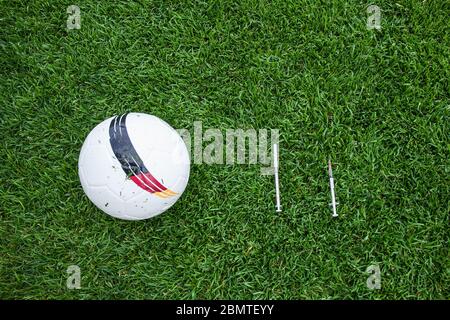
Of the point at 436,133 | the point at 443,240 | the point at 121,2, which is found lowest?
the point at 443,240

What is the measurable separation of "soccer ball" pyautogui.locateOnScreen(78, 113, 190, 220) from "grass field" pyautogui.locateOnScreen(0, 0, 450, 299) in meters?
0.49

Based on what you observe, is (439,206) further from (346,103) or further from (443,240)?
(346,103)

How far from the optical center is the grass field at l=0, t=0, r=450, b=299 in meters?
3.32

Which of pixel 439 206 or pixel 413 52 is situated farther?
pixel 413 52

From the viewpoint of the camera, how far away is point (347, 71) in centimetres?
365

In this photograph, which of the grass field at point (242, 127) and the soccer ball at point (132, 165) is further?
the grass field at point (242, 127)

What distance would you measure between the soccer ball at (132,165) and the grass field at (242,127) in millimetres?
487

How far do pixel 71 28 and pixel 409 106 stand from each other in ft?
9.62

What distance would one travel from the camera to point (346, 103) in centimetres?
358

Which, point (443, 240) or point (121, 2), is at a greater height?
point (121, 2)

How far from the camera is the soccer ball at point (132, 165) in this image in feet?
9.18

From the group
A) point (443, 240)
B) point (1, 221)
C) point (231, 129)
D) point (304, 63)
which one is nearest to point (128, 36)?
point (231, 129)

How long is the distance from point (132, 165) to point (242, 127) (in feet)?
3.67

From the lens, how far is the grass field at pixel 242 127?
3.32 metres
